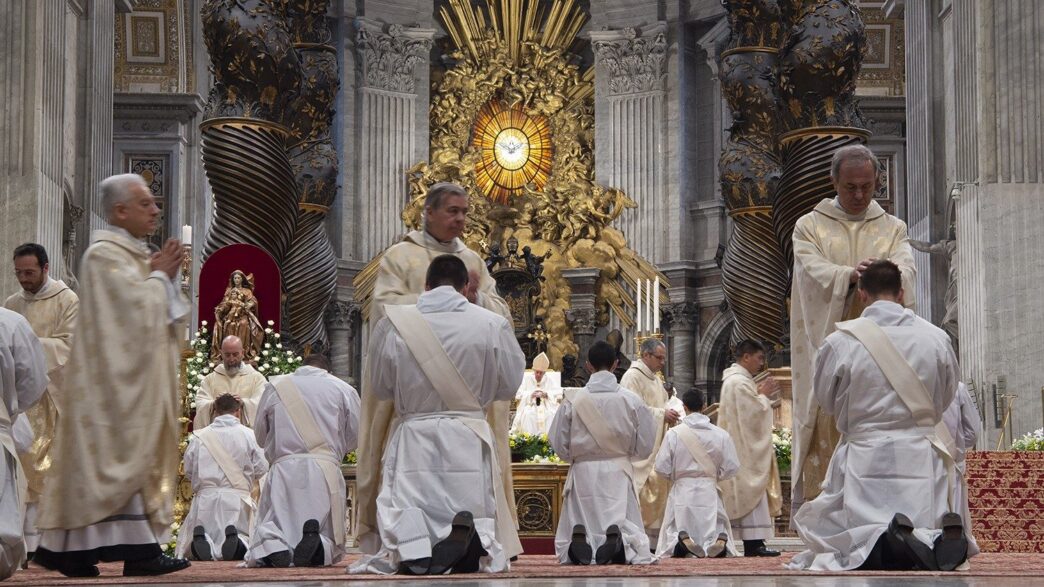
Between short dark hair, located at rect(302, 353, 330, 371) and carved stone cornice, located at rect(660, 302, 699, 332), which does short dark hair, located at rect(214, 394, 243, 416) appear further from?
carved stone cornice, located at rect(660, 302, 699, 332)

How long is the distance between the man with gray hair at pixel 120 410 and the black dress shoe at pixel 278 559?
2.16 m

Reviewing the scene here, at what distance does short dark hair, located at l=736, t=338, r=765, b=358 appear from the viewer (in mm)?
11328

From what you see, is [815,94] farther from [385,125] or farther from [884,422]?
[385,125]

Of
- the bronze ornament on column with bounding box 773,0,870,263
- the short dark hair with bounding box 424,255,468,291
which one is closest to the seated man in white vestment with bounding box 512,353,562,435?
the bronze ornament on column with bounding box 773,0,870,263

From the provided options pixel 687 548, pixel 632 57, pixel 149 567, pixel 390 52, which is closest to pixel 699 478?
pixel 687 548

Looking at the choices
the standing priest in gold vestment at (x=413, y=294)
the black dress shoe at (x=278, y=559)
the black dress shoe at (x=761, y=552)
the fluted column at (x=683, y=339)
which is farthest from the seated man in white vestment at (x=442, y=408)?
the fluted column at (x=683, y=339)

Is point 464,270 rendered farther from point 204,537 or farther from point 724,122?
point 724,122

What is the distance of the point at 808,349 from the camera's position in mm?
8133

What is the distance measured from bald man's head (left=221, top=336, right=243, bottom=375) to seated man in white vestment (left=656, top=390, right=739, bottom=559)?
3063mm

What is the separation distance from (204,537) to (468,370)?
445 centimetres

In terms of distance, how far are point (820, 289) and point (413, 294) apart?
1963 millimetres

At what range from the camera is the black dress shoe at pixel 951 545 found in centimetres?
670

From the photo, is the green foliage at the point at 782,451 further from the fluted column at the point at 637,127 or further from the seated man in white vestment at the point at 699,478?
the fluted column at the point at 637,127

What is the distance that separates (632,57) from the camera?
31625 millimetres
